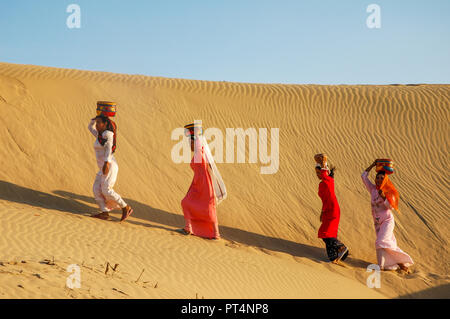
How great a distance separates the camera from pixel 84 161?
11227 millimetres

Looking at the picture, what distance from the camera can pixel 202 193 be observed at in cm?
853

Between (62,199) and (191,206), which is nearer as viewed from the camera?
(191,206)

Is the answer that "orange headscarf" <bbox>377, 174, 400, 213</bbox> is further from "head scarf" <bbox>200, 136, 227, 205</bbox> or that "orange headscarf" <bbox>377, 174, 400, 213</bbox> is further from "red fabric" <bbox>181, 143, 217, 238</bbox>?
"red fabric" <bbox>181, 143, 217, 238</bbox>

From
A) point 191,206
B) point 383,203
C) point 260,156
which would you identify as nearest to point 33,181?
point 191,206

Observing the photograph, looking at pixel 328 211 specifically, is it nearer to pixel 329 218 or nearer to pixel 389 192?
pixel 329 218

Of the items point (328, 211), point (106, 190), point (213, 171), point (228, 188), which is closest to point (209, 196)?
point (213, 171)

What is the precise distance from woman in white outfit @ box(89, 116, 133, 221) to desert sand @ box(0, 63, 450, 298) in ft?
1.22

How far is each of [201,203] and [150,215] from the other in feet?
5.71

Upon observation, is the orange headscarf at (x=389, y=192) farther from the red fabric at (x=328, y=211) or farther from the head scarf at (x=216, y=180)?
the head scarf at (x=216, y=180)

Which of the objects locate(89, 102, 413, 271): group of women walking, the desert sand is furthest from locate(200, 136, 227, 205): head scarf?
the desert sand

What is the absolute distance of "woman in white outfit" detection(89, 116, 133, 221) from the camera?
846cm
